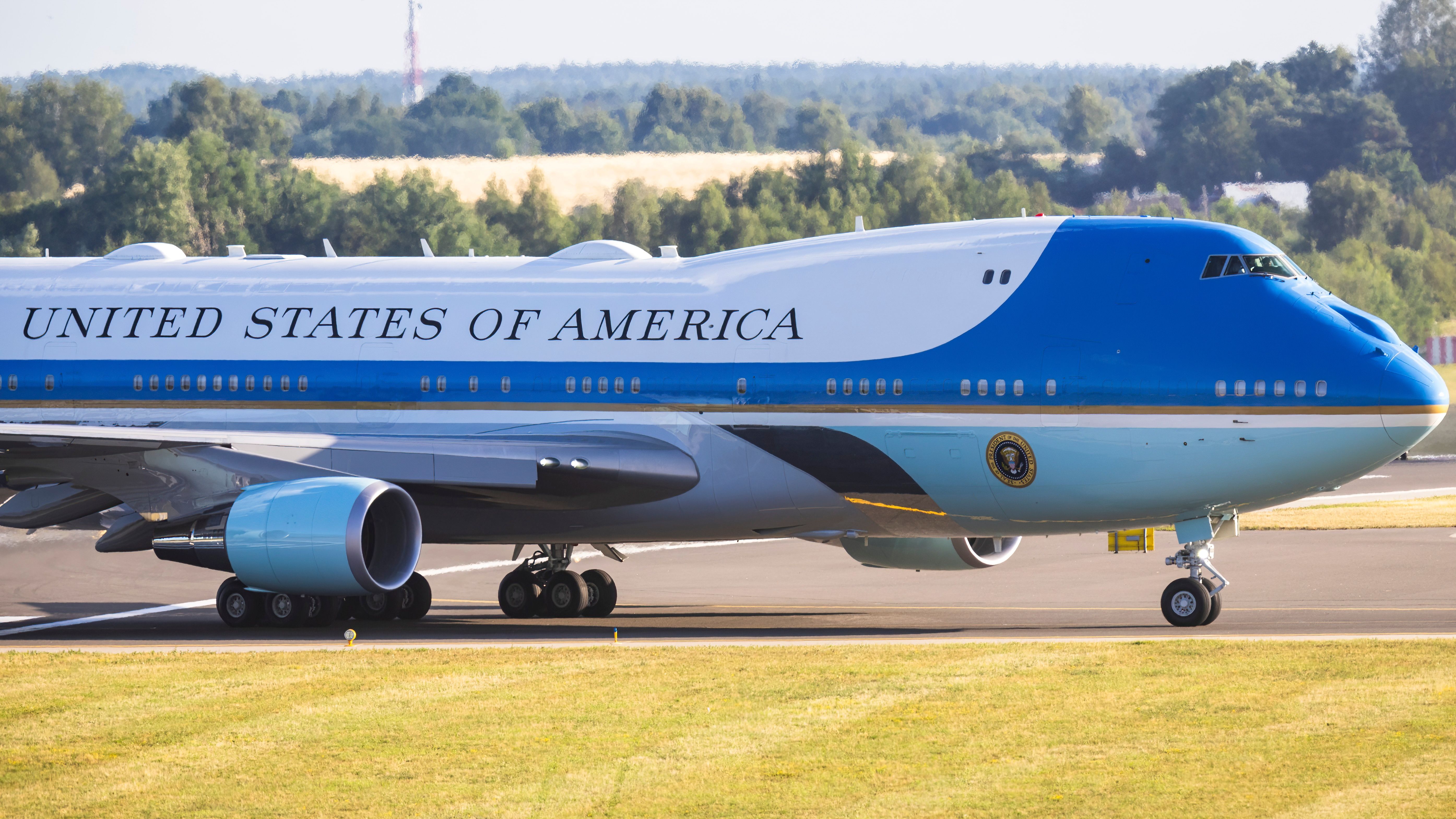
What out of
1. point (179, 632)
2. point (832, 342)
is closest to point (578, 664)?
point (832, 342)

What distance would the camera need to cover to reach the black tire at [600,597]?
98.2 feet

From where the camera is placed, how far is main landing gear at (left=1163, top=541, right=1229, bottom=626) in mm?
25297

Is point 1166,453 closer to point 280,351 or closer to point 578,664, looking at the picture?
point 578,664

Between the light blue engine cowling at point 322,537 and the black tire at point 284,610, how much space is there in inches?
41.0

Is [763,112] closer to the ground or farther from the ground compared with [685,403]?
farther from the ground

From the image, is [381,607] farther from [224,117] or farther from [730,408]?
[224,117]

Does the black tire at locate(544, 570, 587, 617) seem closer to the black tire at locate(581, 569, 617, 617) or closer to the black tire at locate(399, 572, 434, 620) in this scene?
the black tire at locate(581, 569, 617, 617)

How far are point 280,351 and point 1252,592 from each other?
1563 cm

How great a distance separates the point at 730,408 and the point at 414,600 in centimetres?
652

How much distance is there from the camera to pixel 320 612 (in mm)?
27656

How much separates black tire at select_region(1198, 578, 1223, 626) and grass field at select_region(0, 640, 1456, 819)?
2.43 m

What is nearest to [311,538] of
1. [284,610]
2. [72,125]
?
[284,610]

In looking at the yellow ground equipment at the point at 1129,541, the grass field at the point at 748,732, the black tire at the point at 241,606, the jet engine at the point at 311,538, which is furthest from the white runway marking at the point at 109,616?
the yellow ground equipment at the point at 1129,541

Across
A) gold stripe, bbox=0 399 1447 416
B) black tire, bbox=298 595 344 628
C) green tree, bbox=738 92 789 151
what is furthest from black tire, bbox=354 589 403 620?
green tree, bbox=738 92 789 151
